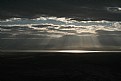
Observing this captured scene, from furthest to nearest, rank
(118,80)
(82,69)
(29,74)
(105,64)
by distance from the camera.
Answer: (105,64), (82,69), (29,74), (118,80)

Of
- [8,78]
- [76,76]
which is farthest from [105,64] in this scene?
[8,78]

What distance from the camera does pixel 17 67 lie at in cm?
7694

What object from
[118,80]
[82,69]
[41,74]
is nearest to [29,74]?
[41,74]

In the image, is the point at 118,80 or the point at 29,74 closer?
the point at 118,80

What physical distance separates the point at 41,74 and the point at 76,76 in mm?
6381

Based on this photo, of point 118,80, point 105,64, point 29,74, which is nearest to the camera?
point 118,80

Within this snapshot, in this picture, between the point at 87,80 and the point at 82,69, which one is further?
the point at 82,69

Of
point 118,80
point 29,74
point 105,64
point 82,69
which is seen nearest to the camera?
point 118,80

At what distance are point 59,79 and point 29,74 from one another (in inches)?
262

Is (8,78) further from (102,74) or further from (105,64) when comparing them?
(105,64)

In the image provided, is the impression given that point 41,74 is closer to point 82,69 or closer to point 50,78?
point 50,78

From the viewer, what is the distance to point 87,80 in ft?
205

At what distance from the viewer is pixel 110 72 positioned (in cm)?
7119

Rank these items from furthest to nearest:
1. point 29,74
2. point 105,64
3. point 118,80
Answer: point 105,64, point 29,74, point 118,80
